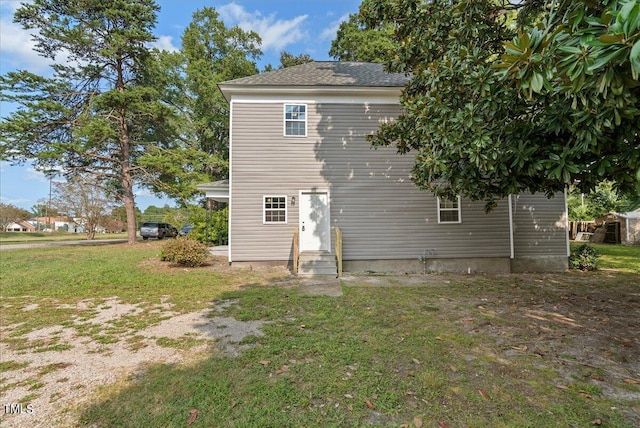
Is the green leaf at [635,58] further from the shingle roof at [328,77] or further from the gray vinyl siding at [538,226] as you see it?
the gray vinyl siding at [538,226]

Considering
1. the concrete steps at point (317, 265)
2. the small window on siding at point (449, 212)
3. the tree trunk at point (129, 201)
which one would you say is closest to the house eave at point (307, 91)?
the small window on siding at point (449, 212)

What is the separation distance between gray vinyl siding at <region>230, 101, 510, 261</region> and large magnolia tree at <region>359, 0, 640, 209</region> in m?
2.56

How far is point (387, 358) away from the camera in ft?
11.3

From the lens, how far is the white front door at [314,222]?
9.59 m

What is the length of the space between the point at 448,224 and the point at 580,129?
258 inches

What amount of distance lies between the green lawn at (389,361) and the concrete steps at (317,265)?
1.90 m

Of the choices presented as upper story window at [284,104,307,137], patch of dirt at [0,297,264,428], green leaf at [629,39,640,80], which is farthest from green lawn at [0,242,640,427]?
upper story window at [284,104,307,137]

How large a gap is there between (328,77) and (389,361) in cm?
931

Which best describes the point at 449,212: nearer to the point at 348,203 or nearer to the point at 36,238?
the point at 348,203

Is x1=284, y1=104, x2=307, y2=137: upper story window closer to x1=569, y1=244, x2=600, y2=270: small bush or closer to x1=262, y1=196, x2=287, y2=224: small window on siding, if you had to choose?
x1=262, y1=196, x2=287, y2=224: small window on siding

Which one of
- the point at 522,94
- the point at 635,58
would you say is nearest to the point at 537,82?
the point at 635,58

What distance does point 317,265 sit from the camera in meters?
8.83

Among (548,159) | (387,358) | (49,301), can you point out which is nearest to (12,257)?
(49,301)

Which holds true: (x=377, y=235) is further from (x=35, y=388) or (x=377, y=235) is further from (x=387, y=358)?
(x=35, y=388)
